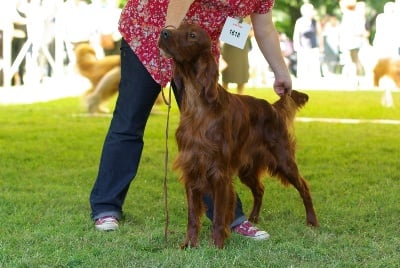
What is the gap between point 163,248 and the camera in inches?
151

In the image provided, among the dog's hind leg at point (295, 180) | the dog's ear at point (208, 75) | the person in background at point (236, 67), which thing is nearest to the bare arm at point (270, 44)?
the dog's hind leg at point (295, 180)

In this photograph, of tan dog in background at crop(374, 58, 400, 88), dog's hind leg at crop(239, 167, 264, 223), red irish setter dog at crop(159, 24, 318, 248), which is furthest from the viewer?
tan dog in background at crop(374, 58, 400, 88)

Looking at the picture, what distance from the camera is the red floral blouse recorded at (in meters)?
4.02

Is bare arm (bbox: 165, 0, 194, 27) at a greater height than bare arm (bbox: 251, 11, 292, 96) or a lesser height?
greater

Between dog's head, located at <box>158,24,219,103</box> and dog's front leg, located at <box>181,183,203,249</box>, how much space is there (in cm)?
52

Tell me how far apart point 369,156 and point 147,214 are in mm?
3085

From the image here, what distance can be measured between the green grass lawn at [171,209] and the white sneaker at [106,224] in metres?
0.06

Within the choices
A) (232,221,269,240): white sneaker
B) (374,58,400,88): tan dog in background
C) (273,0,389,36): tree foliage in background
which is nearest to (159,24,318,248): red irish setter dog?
(232,221,269,240): white sneaker

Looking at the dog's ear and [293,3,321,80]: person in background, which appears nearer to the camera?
the dog's ear

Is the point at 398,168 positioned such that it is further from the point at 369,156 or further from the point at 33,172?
the point at 33,172

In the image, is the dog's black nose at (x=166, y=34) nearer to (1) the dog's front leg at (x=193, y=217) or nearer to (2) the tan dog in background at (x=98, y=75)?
(1) the dog's front leg at (x=193, y=217)

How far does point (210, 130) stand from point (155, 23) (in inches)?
30.2

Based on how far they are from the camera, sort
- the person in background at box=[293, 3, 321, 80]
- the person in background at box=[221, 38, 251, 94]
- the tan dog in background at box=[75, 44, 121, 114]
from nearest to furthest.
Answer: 1. the tan dog in background at box=[75, 44, 121, 114]
2. the person in background at box=[221, 38, 251, 94]
3. the person in background at box=[293, 3, 321, 80]

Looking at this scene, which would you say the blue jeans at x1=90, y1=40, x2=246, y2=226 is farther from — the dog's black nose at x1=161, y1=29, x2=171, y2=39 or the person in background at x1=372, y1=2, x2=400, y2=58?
the person in background at x1=372, y1=2, x2=400, y2=58
